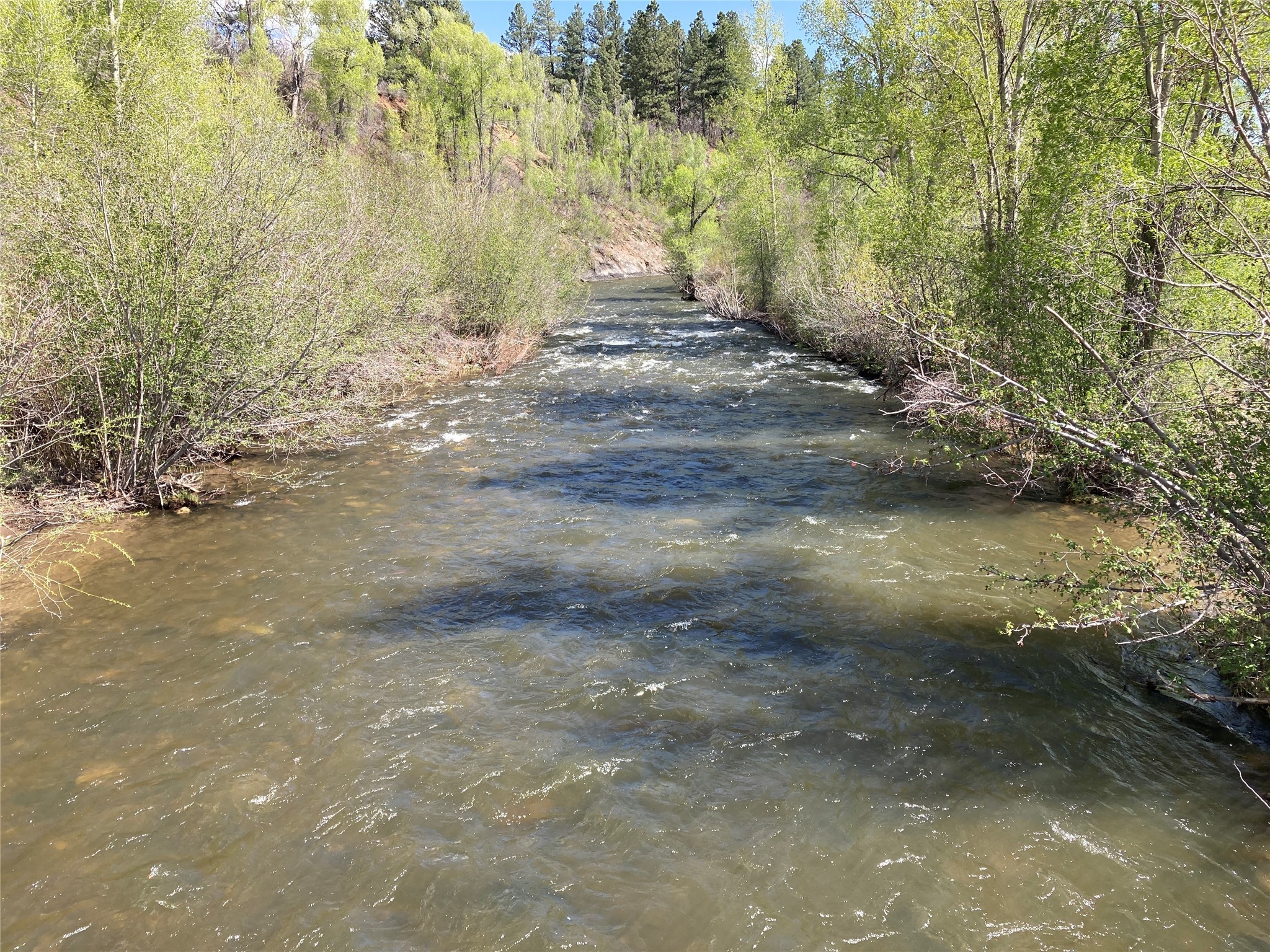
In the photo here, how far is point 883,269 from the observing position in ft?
56.9

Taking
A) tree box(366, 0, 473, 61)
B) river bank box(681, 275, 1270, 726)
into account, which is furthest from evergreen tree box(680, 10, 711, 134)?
river bank box(681, 275, 1270, 726)

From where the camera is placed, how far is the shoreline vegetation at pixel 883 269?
18.0 ft

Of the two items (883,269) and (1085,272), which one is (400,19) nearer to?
(883,269)

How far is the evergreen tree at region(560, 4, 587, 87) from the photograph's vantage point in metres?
100

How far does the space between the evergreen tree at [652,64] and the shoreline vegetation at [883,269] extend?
77881 millimetres

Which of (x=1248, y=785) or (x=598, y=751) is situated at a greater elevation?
(x=598, y=751)

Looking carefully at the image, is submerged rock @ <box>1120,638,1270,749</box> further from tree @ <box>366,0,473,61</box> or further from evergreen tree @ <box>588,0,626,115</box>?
evergreen tree @ <box>588,0,626,115</box>

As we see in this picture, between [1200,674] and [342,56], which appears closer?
[1200,674]

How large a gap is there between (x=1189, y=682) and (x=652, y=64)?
10325cm

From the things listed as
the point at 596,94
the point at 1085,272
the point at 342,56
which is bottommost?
the point at 1085,272

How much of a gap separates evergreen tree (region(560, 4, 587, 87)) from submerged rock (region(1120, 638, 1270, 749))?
110046mm

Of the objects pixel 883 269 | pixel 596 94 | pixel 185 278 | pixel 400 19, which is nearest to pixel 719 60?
pixel 596 94

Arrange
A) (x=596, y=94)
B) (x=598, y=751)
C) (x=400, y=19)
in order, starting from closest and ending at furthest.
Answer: (x=598, y=751)
(x=400, y=19)
(x=596, y=94)

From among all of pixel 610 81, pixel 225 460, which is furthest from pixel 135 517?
pixel 610 81
